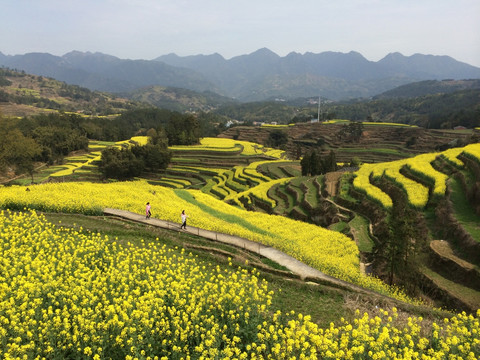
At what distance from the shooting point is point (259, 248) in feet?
49.7

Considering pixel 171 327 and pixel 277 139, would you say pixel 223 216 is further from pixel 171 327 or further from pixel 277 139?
pixel 277 139

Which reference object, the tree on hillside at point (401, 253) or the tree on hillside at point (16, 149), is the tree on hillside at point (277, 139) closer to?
the tree on hillside at point (16, 149)

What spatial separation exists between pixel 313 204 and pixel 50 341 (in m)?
26.7

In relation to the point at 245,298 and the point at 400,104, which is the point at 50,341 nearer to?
the point at 245,298

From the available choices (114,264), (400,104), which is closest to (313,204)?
(114,264)

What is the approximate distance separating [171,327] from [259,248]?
27.7 ft

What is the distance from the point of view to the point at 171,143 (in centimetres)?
8225

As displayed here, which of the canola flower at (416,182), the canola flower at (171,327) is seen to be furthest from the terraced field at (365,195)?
the canola flower at (171,327)

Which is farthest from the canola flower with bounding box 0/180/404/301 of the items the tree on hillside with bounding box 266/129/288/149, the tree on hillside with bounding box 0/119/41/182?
the tree on hillside with bounding box 266/129/288/149

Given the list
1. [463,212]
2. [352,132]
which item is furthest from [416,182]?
[352,132]

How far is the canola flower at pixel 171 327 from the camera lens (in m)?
5.90

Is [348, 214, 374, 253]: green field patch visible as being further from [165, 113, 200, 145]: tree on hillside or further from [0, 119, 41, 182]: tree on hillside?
[165, 113, 200, 145]: tree on hillside

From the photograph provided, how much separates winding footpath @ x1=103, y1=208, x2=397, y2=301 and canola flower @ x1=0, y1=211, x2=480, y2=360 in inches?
144

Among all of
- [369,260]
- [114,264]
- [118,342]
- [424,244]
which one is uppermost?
[118,342]
